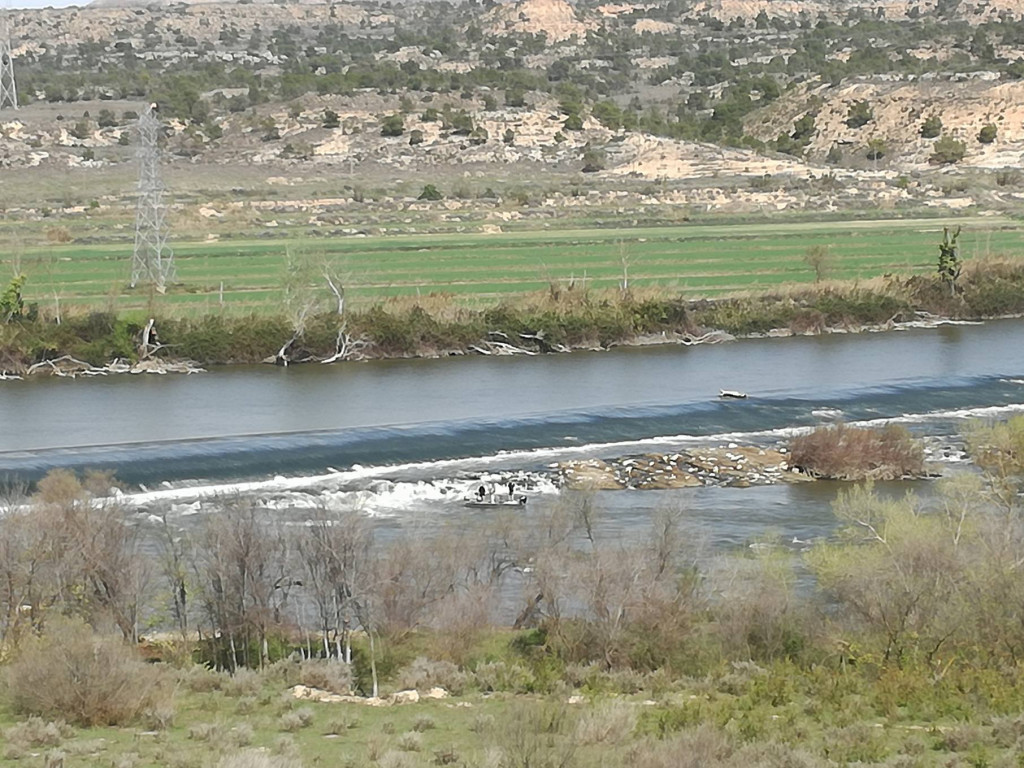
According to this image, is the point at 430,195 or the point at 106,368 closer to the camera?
the point at 106,368

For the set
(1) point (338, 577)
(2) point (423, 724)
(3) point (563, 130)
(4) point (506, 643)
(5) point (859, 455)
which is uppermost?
(3) point (563, 130)

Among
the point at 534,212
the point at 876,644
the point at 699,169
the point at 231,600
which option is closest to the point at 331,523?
the point at 231,600

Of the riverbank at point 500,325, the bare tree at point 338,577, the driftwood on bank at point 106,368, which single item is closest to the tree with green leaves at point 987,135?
→ the riverbank at point 500,325

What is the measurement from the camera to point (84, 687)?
1803 cm

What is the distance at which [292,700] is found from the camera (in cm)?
1934

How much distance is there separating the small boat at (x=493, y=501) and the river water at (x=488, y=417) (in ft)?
1.62

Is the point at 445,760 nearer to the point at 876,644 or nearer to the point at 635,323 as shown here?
the point at 876,644

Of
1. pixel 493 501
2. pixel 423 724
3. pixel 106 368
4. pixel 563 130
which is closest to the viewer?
pixel 423 724

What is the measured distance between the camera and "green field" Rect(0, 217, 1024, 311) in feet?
191

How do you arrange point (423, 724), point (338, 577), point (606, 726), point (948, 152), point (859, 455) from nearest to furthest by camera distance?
point (606, 726) < point (423, 724) < point (338, 577) < point (859, 455) < point (948, 152)

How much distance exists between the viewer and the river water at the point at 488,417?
108ft

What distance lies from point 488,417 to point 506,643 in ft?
62.0

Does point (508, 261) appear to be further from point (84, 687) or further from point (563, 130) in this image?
point (84, 687)

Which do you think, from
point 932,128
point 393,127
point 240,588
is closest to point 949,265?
point 240,588
